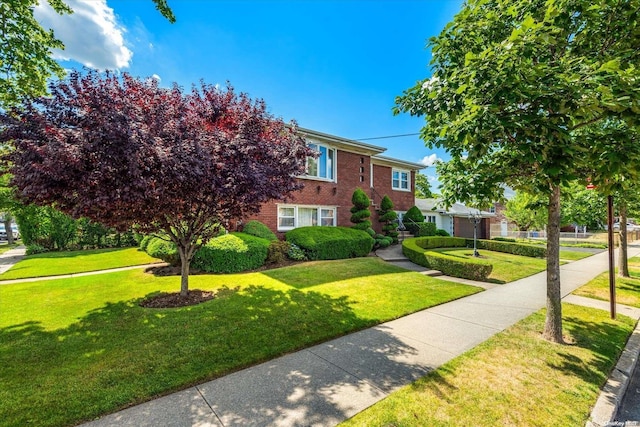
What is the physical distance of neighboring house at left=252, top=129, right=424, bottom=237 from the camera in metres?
14.7

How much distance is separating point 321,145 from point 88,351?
1348cm

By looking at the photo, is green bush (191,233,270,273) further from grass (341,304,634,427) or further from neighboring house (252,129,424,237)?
grass (341,304,634,427)

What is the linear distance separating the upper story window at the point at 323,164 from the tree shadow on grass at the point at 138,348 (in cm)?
982

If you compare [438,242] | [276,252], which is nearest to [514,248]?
[438,242]

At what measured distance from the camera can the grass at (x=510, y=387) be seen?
3025 millimetres

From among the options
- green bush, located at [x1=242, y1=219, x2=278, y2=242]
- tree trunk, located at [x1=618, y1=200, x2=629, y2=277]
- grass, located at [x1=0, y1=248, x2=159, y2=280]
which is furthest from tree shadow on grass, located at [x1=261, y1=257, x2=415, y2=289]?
tree trunk, located at [x1=618, y1=200, x2=629, y2=277]

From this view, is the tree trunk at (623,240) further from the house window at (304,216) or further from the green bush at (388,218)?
the house window at (304,216)

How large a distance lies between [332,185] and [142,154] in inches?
491

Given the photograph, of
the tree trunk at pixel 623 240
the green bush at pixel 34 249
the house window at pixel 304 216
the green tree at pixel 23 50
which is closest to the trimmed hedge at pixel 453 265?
the house window at pixel 304 216

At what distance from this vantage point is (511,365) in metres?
4.18

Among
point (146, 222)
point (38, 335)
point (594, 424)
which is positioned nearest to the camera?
point (594, 424)

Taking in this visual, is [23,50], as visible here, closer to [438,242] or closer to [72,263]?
[72,263]

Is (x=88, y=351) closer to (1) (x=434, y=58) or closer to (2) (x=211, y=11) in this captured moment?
(1) (x=434, y=58)

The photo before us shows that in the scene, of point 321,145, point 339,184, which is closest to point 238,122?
point 321,145
